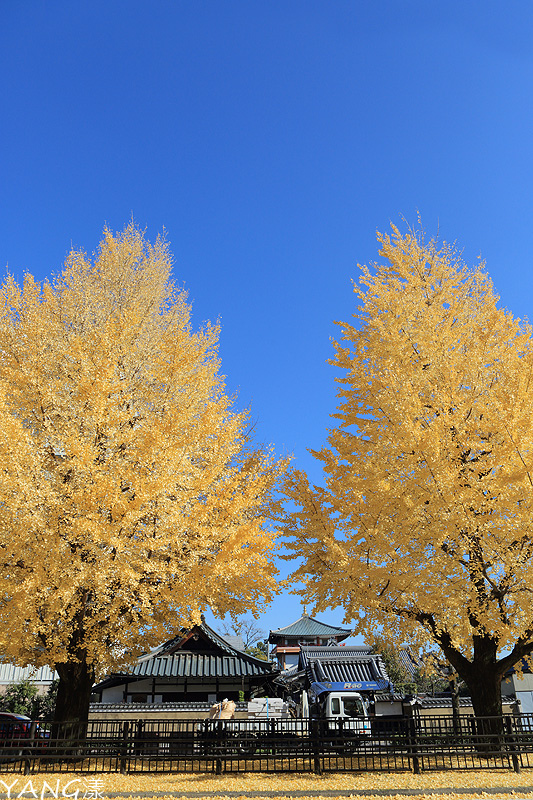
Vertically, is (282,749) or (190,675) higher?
(190,675)

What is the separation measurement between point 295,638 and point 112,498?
4380 cm

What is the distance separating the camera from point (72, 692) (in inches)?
418

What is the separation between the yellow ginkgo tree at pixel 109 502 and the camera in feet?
28.5

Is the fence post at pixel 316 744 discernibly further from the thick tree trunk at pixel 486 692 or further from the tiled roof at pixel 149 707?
the tiled roof at pixel 149 707

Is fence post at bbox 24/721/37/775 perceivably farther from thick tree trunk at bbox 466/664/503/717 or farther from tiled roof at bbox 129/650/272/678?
tiled roof at bbox 129/650/272/678

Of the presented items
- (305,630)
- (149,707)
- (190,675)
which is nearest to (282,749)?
(190,675)

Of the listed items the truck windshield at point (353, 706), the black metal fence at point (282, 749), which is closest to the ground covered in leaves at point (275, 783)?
the black metal fence at point (282, 749)

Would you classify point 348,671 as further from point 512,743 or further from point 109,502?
point 109,502

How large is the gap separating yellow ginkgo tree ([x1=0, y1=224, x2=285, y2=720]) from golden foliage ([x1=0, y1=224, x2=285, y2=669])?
3 centimetres

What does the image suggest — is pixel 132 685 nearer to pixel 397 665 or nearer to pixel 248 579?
pixel 248 579

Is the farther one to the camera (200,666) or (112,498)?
(200,666)

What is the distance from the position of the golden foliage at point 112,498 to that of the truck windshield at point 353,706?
8.49 meters

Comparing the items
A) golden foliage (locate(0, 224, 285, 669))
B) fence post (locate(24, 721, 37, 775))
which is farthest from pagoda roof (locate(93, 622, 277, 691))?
fence post (locate(24, 721, 37, 775))

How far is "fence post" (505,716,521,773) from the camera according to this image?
880 centimetres
